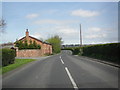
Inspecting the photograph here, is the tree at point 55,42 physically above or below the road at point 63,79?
above

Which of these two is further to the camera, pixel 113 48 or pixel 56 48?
pixel 56 48

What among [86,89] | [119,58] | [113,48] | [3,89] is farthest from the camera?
[113,48]

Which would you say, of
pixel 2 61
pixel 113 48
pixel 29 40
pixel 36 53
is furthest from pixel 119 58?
pixel 29 40

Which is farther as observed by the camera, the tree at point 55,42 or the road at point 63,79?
the tree at point 55,42

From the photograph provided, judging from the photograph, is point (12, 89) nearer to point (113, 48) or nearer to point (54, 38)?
point (113, 48)

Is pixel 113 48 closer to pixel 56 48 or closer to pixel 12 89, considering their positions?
pixel 12 89

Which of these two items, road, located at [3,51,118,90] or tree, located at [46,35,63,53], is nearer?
road, located at [3,51,118,90]

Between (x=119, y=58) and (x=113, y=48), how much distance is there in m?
2.17

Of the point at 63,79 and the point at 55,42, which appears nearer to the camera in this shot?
the point at 63,79

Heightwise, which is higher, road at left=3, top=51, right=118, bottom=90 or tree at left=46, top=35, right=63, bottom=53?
tree at left=46, top=35, right=63, bottom=53

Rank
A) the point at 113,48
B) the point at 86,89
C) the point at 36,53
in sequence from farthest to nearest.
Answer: the point at 36,53, the point at 113,48, the point at 86,89

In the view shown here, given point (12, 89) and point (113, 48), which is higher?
point (113, 48)

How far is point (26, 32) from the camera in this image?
59031mm

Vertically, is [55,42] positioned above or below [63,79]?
above
